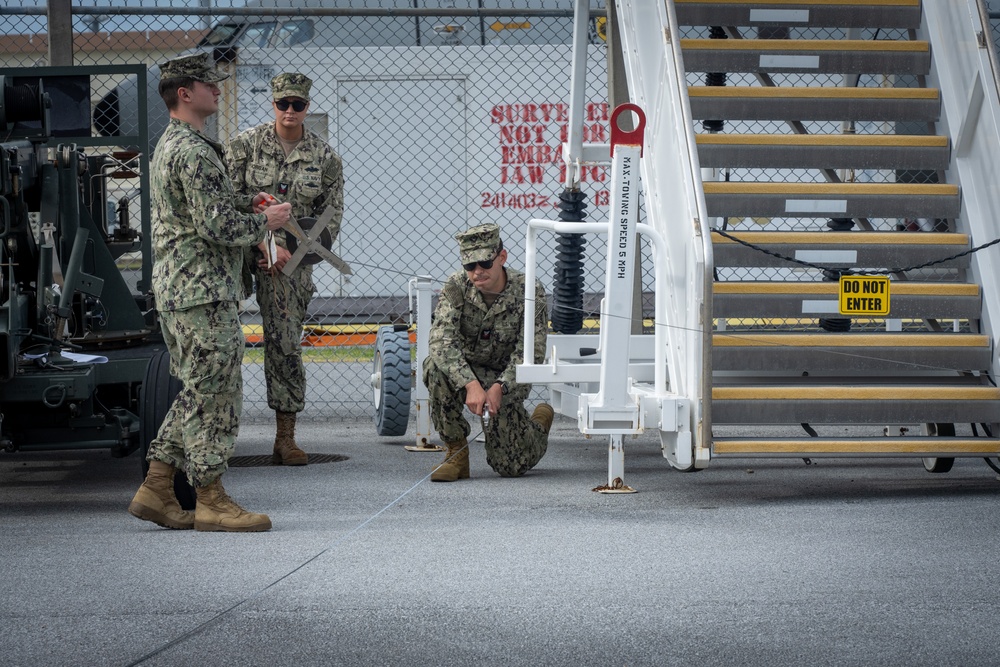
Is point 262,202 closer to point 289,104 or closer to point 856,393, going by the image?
point 289,104

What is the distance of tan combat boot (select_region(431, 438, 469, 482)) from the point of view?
20.9 feet

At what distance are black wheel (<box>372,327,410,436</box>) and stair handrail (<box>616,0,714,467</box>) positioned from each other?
1.77 meters

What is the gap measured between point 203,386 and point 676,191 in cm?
243

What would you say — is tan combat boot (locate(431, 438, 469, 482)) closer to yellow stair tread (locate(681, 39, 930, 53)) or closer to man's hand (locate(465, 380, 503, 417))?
man's hand (locate(465, 380, 503, 417))

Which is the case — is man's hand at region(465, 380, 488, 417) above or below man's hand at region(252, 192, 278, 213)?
below

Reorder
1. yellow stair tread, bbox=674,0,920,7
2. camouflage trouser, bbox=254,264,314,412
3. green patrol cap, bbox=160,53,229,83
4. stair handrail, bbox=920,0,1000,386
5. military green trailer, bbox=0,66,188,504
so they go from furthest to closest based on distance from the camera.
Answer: yellow stair tread, bbox=674,0,920,7 < camouflage trouser, bbox=254,264,314,412 < stair handrail, bbox=920,0,1000,386 < military green trailer, bbox=0,66,188,504 < green patrol cap, bbox=160,53,229,83

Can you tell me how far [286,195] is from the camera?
721cm

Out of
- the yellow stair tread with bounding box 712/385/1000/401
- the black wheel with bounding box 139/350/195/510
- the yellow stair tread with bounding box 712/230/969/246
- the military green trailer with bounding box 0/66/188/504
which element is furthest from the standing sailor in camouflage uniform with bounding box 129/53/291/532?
the yellow stair tread with bounding box 712/230/969/246

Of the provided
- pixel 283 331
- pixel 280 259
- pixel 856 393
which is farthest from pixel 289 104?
pixel 856 393

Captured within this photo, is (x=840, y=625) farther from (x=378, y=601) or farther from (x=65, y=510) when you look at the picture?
(x=65, y=510)

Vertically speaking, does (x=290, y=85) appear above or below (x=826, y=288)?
above

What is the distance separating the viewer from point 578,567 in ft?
14.3

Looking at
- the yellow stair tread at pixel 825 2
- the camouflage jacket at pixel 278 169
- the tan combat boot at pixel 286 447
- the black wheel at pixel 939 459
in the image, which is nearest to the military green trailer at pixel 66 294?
the camouflage jacket at pixel 278 169

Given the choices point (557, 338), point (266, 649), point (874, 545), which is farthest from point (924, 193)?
point (266, 649)
